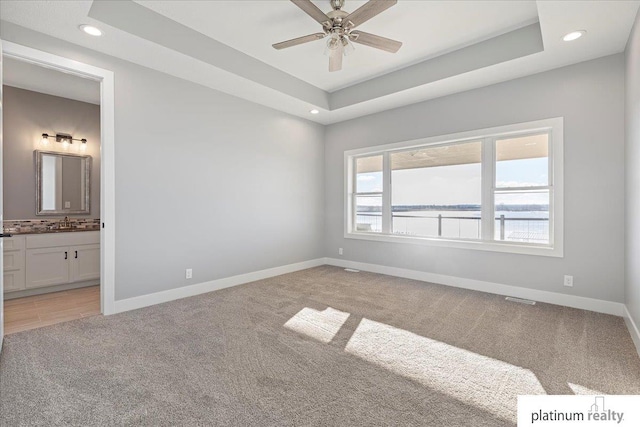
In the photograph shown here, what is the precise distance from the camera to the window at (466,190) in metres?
3.70

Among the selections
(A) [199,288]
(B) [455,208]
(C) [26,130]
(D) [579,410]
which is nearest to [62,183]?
(C) [26,130]

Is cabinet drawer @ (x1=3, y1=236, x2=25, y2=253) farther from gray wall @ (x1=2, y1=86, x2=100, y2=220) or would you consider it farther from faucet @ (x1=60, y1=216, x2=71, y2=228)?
faucet @ (x1=60, y1=216, x2=71, y2=228)

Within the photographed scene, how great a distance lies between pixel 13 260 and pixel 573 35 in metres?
6.64

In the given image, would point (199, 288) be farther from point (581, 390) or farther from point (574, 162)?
point (574, 162)

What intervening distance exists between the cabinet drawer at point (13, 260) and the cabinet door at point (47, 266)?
0.21 feet

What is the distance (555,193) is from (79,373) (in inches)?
189

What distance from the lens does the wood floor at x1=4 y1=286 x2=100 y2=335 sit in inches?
118

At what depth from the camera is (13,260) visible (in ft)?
12.3

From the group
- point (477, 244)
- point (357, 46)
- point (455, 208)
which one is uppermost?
point (357, 46)

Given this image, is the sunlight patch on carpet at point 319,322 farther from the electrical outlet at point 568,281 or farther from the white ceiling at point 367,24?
the white ceiling at point 367,24

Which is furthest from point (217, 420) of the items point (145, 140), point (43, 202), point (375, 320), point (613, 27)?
point (43, 202)

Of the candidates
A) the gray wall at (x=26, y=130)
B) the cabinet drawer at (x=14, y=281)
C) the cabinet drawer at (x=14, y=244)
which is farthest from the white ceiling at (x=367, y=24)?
the cabinet drawer at (x=14, y=281)

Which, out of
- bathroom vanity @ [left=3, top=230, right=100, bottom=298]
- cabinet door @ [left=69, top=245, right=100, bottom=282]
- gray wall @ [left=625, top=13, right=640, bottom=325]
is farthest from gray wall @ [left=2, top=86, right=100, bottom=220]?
gray wall @ [left=625, top=13, right=640, bottom=325]

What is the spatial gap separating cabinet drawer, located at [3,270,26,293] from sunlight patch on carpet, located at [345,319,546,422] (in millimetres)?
4193
